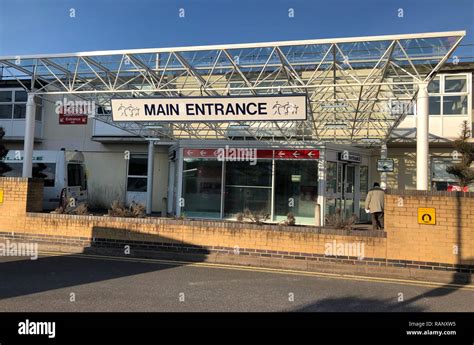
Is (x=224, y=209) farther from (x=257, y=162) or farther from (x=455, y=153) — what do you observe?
(x=455, y=153)

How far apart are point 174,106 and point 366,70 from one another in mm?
10274

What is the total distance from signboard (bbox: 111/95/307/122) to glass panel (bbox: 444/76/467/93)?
36.1 ft

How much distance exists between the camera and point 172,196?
18.3 meters

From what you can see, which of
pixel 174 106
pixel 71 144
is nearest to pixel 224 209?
pixel 174 106

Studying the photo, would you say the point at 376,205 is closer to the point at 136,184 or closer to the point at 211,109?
the point at 211,109

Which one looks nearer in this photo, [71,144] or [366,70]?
[366,70]

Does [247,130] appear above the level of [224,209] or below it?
above

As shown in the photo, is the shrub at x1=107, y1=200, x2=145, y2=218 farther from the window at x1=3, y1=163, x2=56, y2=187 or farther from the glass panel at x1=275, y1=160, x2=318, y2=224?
the window at x1=3, y1=163, x2=56, y2=187

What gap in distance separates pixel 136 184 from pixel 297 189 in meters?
10.0

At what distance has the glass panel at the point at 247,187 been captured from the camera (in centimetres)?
1670

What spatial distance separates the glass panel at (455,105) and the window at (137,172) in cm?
1466
